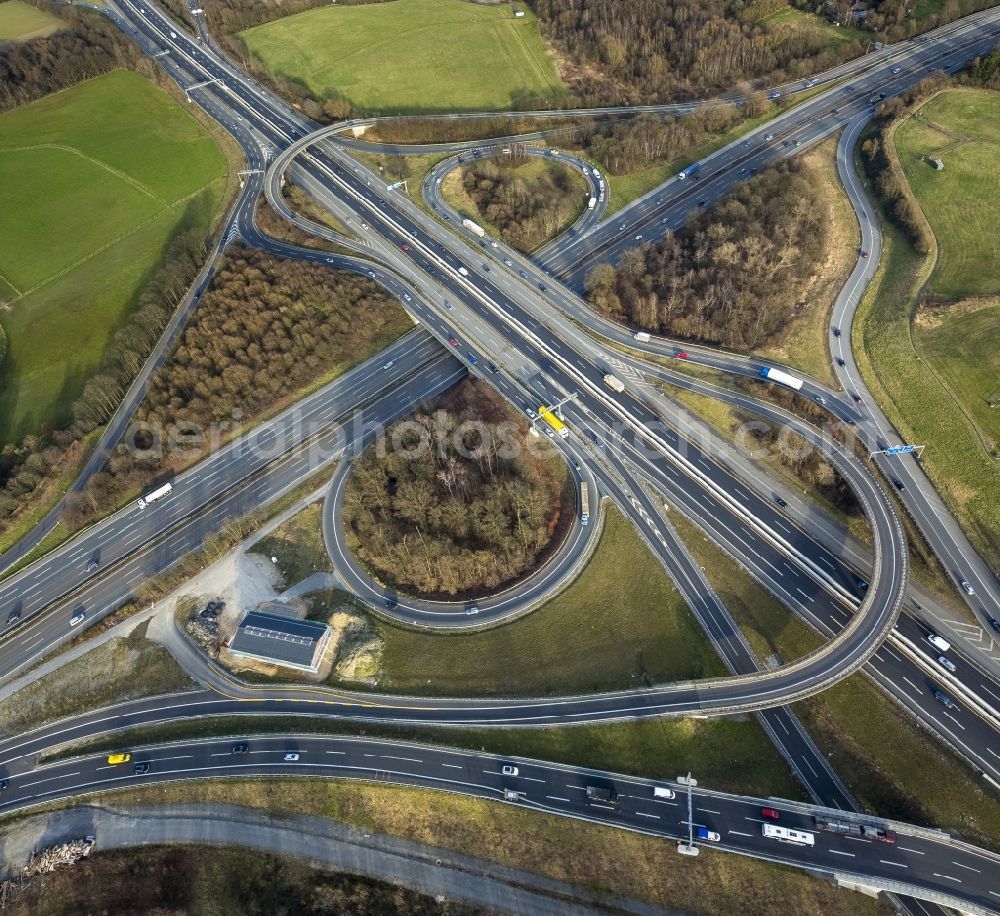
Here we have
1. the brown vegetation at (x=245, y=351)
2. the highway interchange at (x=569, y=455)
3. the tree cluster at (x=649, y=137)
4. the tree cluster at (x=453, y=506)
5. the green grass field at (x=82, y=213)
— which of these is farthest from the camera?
the tree cluster at (x=649, y=137)

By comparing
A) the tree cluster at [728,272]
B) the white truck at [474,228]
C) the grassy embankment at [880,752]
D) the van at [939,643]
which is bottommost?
the grassy embankment at [880,752]

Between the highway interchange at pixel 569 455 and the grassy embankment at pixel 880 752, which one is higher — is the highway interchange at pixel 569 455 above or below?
above

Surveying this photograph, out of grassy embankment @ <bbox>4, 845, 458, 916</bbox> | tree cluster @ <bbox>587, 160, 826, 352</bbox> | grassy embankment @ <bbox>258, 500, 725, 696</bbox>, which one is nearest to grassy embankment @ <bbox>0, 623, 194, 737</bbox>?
grassy embankment @ <bbox>4, 845, 458, 916</bbox>

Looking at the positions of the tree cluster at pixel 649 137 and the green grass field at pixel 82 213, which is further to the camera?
the tree cluster at pixel 649 137

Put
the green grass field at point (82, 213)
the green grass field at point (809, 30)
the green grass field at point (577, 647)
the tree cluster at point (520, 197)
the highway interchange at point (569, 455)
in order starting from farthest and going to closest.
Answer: the green grass field at point (809, 30), the tree cluster at point (520, 197), the green grass field at point (82, 213), the green grass field at point (577, 647), the highway interchange at point (569, 455)

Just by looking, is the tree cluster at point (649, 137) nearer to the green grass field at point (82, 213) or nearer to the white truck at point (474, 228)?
the white truck at point (474, 228)

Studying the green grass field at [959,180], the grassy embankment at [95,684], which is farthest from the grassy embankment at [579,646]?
the green grass field at [959,180]

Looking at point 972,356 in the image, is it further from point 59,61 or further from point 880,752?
point 59,61

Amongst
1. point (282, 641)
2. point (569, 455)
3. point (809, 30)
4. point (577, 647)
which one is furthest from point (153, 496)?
point (809, 30)

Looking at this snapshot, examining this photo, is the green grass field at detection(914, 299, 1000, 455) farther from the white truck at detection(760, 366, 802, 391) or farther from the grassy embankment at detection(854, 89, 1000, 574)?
the white truck at detection(760, 366, 802, 391)
